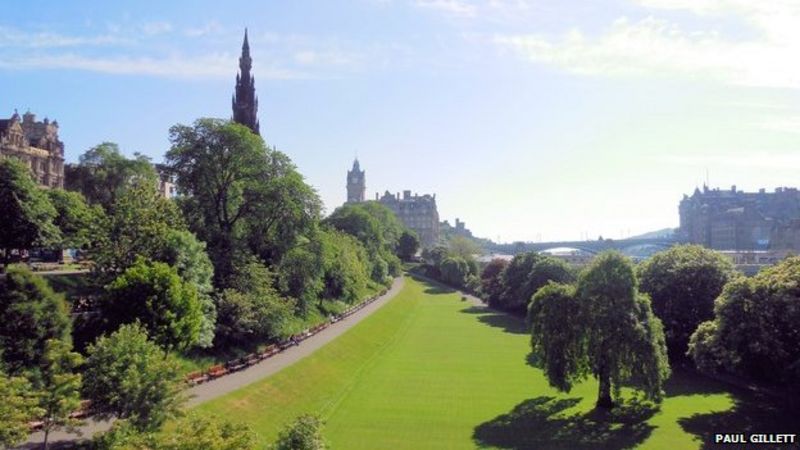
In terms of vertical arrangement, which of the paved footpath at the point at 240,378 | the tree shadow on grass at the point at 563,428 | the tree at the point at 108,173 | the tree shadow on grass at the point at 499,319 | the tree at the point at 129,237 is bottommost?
the tree shadow on grass at the point at 563,428

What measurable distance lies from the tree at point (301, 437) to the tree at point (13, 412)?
27.3 feet

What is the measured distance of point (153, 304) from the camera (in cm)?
3534

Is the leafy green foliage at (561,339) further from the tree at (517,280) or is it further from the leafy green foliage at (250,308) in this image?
the tree at (517,280)

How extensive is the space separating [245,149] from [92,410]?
1311 inches

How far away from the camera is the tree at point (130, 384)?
25.4 m

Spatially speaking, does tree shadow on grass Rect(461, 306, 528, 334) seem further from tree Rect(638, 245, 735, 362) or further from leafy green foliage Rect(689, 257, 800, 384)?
leafy green foliage Rect(689, 257, 800, 384)

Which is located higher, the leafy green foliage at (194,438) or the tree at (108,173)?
the tree at (108,173)

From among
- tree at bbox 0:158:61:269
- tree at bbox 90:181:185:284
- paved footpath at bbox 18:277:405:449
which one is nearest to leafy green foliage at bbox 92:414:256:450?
paved footpath at bbox 18:277:405:449

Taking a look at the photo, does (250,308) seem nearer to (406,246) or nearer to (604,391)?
(604,391)

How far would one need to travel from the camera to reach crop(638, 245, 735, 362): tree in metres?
51.9

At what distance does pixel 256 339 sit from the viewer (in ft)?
165

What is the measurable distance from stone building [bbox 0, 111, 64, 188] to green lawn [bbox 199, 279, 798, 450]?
47.4 m

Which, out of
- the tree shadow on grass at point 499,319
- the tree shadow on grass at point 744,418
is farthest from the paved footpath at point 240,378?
the tree shadow on grass at point 744,418

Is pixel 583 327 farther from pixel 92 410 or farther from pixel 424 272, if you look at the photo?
pixel 424 272
